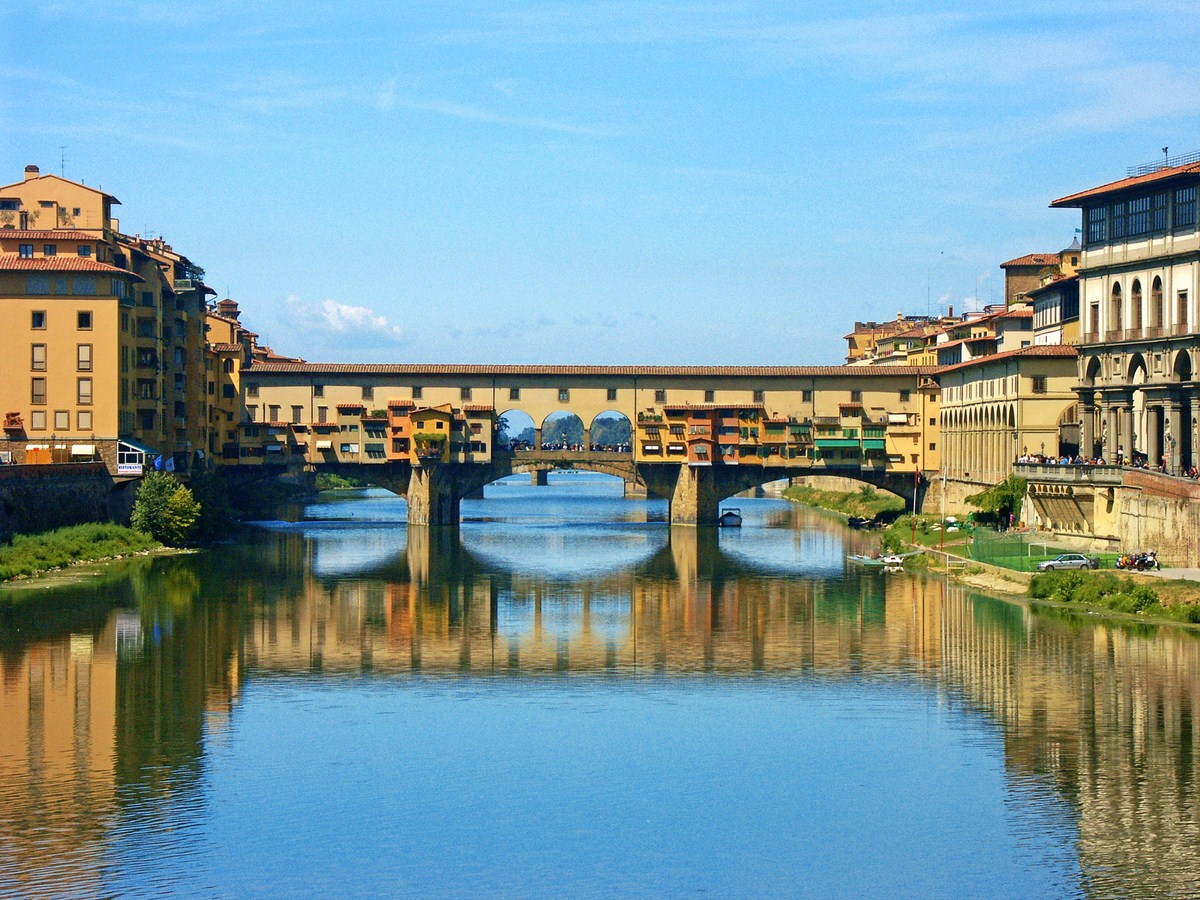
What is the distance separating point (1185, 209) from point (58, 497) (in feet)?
164

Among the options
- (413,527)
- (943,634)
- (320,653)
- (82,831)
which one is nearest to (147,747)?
(82,831)

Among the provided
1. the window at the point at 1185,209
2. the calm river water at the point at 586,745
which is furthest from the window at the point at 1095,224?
the calm river water at the point at 586,745

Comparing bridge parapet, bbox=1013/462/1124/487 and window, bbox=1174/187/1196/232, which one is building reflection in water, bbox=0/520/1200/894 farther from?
window, bbox=1174/187/1196/232

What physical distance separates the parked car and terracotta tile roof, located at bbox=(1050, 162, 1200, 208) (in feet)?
53.8

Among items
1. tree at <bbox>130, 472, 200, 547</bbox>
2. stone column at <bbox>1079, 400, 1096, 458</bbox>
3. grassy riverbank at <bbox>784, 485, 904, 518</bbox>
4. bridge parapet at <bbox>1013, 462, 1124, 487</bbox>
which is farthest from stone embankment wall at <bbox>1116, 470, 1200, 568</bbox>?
grassy riverbank at <bbox>784, 485, 904, 518</bbox>

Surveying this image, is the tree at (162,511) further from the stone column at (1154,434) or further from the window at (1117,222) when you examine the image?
the window at (1117,222)

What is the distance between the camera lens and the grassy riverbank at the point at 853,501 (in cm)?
11319

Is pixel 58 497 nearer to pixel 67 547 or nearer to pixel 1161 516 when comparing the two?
pixel 67 547

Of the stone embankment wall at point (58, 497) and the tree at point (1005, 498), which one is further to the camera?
the tree at point (1005, 498)

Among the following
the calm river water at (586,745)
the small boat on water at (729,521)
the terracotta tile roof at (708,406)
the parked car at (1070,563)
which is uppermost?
the terracotta tile roof at (708,406)

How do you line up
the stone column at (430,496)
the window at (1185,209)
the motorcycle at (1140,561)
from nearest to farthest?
the motorcycle at (1140,561) < the window at (1185,209) < the stone column at (430,496)

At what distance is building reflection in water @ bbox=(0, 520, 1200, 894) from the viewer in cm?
2919

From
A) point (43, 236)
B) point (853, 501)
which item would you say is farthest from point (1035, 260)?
point (43, 236)

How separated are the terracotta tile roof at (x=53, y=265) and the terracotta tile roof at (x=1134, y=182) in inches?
1759
